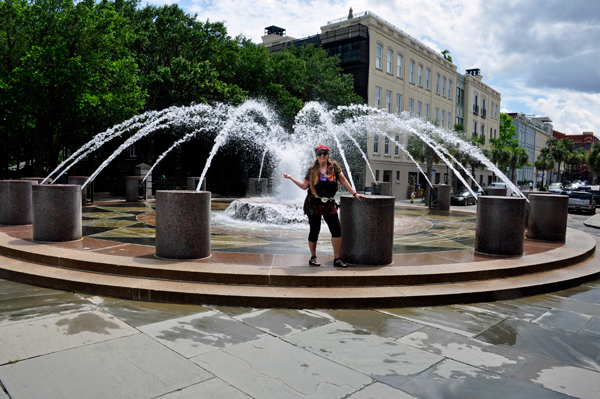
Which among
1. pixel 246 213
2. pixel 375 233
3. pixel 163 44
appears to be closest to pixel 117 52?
pixel 163 44

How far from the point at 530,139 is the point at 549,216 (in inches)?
3780

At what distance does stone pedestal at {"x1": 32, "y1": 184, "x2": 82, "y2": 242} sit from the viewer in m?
7.99

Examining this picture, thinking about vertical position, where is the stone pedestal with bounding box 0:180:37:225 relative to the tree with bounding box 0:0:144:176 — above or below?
below

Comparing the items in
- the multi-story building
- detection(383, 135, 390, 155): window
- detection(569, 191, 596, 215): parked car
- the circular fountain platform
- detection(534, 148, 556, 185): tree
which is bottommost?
the circular fountain platform

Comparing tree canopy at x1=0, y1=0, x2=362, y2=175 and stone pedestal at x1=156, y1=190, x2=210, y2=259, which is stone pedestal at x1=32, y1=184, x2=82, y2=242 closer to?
stone pedestal at x1=156, y1=190, x2=210, y2=259

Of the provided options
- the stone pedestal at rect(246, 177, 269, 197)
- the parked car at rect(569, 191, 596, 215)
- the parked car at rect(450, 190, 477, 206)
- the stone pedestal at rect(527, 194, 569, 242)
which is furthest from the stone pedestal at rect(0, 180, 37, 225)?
the parked car at rect(450, 190, 477, 206)

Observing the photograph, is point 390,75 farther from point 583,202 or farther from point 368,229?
point 368,229

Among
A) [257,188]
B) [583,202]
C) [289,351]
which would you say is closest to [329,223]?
[289,351]

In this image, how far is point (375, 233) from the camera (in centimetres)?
663

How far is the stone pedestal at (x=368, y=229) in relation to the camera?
21.6 feet

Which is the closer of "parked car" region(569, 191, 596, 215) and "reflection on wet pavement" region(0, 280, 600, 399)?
"reflection on wet pavement" region(0, 280, 600, 399)

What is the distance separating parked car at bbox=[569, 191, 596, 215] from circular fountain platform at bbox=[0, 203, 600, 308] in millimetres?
22456

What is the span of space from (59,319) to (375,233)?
13.7 ft

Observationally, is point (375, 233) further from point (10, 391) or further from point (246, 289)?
point (10, 391)
